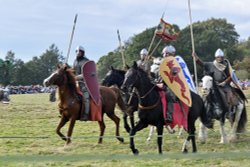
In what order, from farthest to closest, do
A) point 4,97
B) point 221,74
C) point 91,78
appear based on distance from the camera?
point 4,97 < point 221,74 < point 91,78

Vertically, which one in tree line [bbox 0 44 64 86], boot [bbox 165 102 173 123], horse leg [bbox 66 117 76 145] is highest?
tree line [bbox 0 44 64 86]

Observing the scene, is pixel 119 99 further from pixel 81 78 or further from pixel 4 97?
pixel 4 97

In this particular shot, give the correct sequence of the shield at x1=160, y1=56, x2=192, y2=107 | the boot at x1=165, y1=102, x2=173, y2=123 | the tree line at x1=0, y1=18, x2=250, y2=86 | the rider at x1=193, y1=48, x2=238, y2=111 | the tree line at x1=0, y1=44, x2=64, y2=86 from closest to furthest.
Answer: the boot at x1=165, y1=102, x2=173, y2=123 < the shield at x1=160, y1=56, x2=192, y2=107 < the rider at x1=193, y1=48, x2=238, y2=111 < the tree line at x1=0, y1=18, x2=250, y2=86 < the tree line at x1=0, y1=44, x2=64, y2=86

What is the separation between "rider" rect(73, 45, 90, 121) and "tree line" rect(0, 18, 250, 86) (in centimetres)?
5299

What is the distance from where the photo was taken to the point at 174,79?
990cm

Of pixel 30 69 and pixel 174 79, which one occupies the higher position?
pixel 30 69

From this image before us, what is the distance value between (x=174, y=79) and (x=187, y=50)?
225 feet

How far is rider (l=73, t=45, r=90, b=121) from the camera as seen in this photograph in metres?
11.1

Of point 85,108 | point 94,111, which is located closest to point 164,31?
point 94,111

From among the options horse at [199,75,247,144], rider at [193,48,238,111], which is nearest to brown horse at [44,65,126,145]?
horse at [199,75,247,144]

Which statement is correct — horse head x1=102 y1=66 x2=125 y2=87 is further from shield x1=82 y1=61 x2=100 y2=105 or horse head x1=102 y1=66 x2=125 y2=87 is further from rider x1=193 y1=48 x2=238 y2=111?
rider x1=193 y1=48 x2=238 y2=111

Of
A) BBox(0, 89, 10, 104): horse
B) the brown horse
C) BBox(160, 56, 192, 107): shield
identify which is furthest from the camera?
BBox(0, 89, 10, 104): horse

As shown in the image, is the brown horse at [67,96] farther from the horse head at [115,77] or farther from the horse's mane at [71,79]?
the horse head at [115,77]

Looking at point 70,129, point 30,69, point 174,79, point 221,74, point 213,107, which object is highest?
point 30,69
